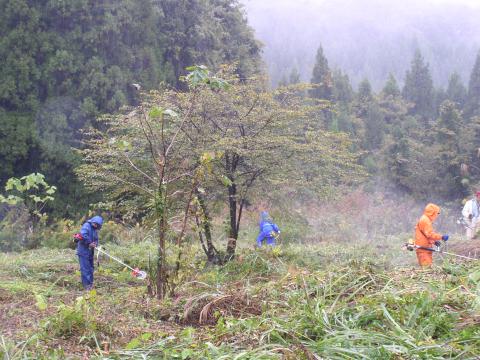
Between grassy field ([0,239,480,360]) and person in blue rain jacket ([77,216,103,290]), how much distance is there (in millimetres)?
2906

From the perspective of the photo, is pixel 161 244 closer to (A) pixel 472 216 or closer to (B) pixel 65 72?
(A) pixel 472 216

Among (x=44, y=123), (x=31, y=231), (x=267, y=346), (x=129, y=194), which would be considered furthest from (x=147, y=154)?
(x=44, y=123)

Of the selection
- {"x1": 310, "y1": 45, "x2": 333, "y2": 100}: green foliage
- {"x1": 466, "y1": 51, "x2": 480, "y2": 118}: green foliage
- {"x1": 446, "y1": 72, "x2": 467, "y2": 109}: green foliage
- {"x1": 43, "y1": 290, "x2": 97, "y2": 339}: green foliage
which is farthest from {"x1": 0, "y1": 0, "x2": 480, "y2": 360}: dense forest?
{"x1": 446, "y1": 72, "x2": 467, "y2": 109}: green foliage

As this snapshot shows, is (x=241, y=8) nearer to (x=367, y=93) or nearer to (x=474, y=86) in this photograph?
(x=367, y=93)

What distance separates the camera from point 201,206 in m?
7.99

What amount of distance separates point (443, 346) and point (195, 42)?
20.1 m

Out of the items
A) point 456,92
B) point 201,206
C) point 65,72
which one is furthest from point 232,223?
point 456,92

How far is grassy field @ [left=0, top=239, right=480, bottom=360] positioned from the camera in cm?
274

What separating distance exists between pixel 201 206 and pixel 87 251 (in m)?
2.06

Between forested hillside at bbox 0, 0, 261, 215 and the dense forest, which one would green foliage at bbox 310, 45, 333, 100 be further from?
forested hillside at bbox 0, 0, 261, 215

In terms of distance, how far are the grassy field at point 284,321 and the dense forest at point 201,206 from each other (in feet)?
0.05

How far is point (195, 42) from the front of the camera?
21469 mm

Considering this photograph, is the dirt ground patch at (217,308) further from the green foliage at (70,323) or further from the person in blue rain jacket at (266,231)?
the person in blue rain jacket at (266,231)

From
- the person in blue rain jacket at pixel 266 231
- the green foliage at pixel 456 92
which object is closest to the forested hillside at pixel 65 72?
the person in blue rain jacket at pixel 266 231
